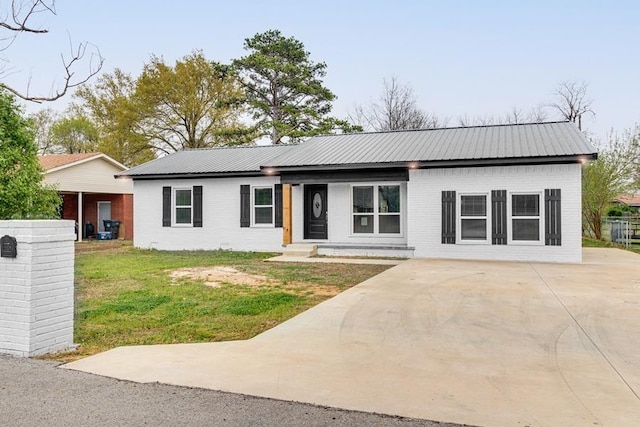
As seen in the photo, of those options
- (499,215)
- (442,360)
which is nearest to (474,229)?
(499,215)

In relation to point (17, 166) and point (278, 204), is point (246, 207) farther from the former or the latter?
point (17, 166)

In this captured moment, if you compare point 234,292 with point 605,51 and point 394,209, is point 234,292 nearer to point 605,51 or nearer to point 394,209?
point 394,209

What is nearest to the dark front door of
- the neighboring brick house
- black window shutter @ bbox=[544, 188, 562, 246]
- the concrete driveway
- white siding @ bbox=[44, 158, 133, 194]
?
black window shutter @ bbox=[544, 188, 562, 246]

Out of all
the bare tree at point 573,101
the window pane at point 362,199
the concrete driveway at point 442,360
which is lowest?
the concrete driveway at point 442,360

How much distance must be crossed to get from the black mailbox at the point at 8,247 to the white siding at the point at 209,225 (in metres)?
11.4

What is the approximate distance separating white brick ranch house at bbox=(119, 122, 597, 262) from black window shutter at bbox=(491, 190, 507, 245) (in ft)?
0.09

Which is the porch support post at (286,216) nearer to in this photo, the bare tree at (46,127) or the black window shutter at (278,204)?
the black window shutter at (278,204)

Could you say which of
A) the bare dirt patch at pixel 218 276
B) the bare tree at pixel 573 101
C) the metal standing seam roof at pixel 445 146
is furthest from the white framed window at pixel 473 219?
the bare tree at pixel 573 101

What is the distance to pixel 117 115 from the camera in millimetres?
34656

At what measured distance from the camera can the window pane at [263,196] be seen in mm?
16245

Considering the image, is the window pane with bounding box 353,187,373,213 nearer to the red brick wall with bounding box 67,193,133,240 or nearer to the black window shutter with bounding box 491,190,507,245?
the black window shutter with bounding box 491,190,507,245

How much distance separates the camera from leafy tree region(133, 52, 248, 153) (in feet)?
113

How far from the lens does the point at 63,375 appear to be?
393 centimetres

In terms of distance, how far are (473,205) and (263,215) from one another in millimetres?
7142
